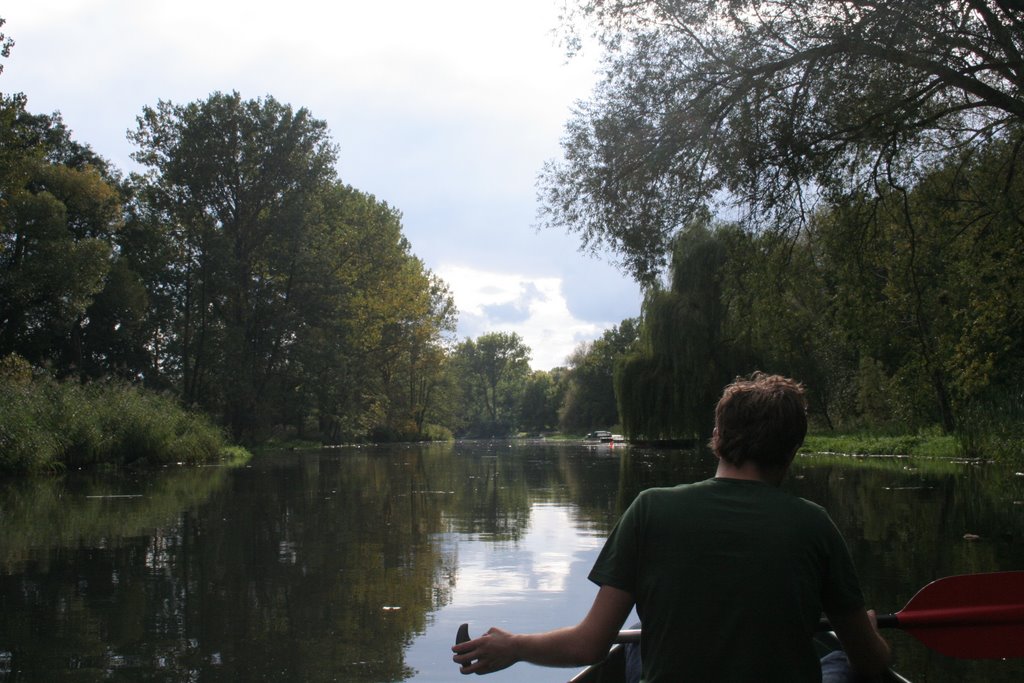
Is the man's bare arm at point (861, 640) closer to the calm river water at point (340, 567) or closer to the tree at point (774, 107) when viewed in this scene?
the calm river water at point (340, 567)

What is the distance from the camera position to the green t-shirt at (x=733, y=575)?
7.82 ft

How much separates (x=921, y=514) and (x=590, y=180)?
5.66 m

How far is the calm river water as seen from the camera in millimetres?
5340

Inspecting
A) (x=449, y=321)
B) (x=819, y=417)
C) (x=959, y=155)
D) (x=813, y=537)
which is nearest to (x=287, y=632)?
(x=813, y=537)

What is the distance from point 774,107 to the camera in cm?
1118

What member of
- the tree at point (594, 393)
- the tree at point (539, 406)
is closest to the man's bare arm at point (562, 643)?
the tree at point (594, 393)

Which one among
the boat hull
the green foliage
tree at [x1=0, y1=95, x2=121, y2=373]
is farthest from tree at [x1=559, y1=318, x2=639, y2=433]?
the boat hull

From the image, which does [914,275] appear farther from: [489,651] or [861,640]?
[489,651]

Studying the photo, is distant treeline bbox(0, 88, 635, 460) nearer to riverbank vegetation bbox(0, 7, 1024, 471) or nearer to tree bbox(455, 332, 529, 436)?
riverbank vegetation bbox(0, 7, 1024, 471)

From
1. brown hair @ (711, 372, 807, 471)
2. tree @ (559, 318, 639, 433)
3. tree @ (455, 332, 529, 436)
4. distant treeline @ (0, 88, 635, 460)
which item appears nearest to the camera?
brown hair @ (711, 372, 807, 471)

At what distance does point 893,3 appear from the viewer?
10.1 metres

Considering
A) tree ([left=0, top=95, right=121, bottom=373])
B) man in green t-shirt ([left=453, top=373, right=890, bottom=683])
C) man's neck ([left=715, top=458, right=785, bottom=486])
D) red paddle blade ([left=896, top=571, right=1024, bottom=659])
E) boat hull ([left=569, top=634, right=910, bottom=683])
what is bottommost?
boat hull ([left=569, top=634, right=910, bottom=683])

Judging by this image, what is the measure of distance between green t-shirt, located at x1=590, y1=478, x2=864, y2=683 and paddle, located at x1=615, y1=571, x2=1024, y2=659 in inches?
33.3

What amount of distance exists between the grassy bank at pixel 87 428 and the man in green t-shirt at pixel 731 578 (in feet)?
63.5
